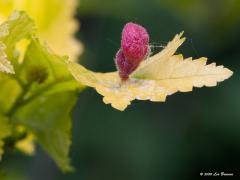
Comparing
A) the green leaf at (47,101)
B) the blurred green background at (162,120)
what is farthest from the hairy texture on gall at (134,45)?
the blurred green background at (162,120)

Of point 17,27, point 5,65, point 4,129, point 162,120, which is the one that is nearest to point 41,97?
point 4,129

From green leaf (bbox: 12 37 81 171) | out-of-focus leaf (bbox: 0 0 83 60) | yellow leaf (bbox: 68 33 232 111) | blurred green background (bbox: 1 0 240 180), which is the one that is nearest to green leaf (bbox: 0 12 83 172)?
green leaf (bbox: 12 37 81 171)

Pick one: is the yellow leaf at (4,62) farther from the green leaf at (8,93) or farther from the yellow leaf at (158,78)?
the green leaf at (8,93)

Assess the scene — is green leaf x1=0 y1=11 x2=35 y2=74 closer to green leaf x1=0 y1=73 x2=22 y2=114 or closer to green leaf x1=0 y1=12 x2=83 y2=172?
green leaf x1=0 y1=12 x2=83 y2=172

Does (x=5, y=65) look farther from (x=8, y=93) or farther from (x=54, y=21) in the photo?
(x=54, y=21)

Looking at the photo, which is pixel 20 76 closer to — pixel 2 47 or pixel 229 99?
pixel 2 47

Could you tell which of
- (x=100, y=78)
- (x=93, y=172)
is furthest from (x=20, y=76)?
(x=93, y=172)
